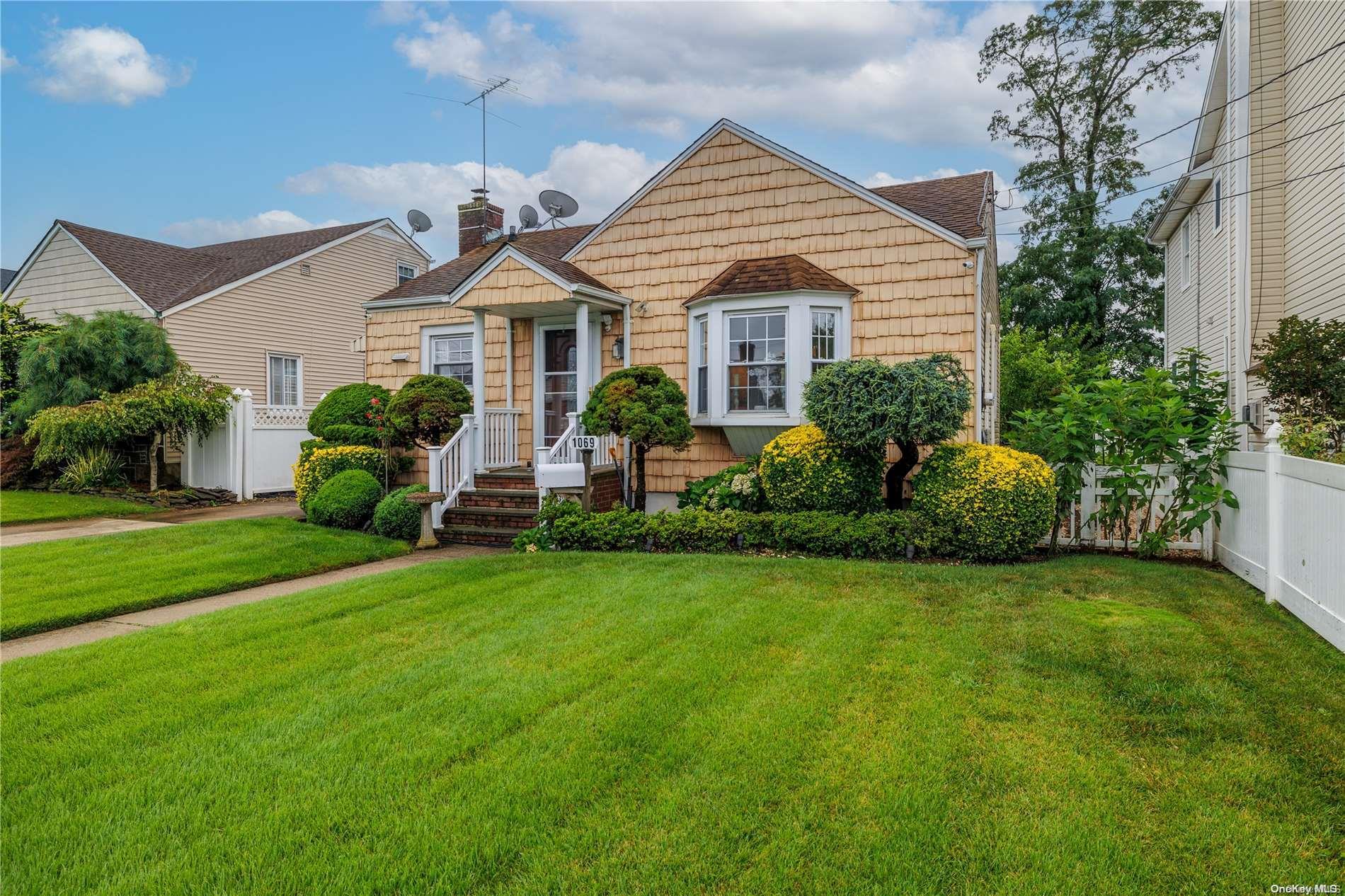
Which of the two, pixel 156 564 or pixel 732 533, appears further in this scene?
pixel 732 533

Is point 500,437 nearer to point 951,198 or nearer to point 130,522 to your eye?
point 130,522

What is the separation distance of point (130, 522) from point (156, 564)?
13.9 feet

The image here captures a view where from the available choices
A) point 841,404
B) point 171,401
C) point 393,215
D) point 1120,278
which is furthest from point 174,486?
point 1120,278

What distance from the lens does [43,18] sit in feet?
26.6

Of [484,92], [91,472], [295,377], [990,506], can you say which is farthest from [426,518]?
[295,377]

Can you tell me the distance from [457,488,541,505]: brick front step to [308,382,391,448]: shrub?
2662 mm

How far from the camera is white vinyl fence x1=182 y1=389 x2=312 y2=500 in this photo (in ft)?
46.8

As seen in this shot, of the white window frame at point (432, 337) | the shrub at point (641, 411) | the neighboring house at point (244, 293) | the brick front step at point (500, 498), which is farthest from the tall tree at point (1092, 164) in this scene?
the neighboring house at point (244, 293)

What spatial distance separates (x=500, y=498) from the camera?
1060 centimetres

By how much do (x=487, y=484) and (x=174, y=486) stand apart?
7704mm

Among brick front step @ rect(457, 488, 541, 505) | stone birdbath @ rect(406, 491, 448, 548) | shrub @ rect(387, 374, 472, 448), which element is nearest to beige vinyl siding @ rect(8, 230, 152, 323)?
shrub @ rect(387, 374, 472, 448)

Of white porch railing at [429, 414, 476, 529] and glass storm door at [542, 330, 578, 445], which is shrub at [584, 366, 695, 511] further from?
white porch railing at [429, 414, 476, 529]

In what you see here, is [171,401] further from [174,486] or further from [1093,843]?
[1093,843]

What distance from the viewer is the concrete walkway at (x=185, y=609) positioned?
5543mm
